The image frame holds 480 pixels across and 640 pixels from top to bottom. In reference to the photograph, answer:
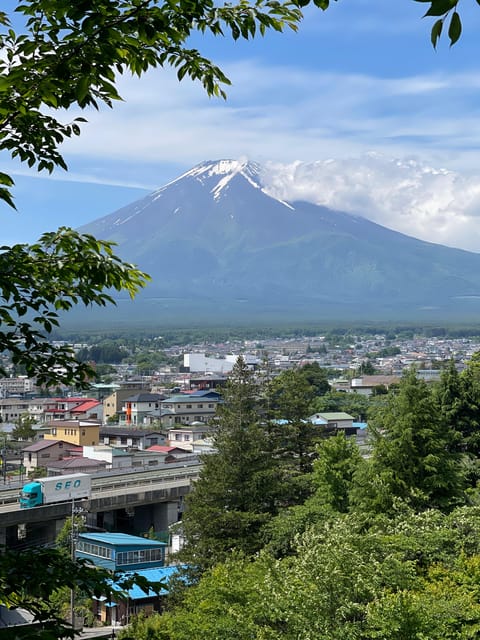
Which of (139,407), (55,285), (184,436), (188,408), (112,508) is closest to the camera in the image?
(55,285)

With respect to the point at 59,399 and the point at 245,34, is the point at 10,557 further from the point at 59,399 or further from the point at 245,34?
the point at 59,399

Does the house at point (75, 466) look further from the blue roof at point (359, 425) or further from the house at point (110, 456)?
the blue roof at point (359, 425)

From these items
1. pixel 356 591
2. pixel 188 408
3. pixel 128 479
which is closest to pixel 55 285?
pixel 356 591

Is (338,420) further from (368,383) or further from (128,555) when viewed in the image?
(368,383)

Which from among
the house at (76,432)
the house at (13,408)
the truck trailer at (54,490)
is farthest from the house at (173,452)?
the house at (13,408)

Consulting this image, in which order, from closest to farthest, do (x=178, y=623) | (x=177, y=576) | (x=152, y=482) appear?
(x=178, y=623) → (x=177, y=576) → (x=152, y=482)

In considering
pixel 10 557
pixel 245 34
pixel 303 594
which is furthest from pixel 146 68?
pixel 303 594
